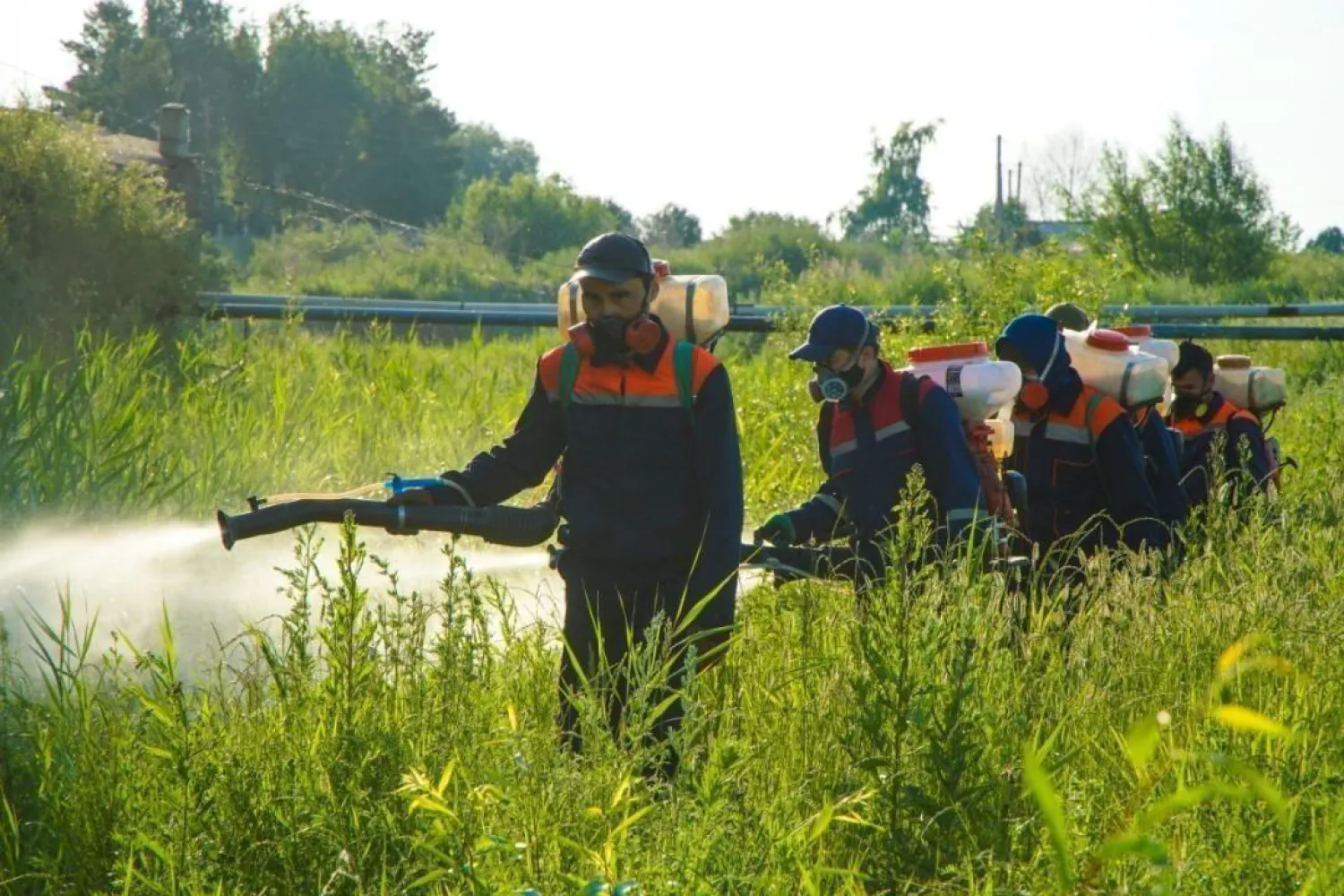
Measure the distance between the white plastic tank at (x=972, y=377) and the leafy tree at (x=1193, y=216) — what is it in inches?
1699

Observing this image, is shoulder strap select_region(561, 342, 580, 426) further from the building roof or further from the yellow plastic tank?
the building roof

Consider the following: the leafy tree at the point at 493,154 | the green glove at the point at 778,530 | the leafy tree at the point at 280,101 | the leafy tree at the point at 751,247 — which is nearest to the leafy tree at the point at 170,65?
the leafy tree at the point at 280,101

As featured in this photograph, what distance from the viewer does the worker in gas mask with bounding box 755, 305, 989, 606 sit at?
621 cm

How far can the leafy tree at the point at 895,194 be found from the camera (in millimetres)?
91750

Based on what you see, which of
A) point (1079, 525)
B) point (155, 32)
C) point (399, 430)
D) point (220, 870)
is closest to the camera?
point (220, 870)

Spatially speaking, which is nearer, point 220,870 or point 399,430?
point 220,870

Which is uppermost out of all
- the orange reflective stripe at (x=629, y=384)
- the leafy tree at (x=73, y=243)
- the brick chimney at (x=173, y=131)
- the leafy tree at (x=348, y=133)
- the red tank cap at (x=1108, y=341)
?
the leafy tree at (x=348, y=133)

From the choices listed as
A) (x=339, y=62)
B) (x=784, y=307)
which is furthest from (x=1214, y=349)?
(x=339, y=62)

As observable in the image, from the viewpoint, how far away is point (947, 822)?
385 cm

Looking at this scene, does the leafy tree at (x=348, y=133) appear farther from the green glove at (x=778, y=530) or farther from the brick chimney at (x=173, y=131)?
the green glove at (x=778, y=530)

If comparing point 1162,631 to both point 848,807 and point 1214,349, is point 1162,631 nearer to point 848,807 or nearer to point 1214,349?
point 848,807

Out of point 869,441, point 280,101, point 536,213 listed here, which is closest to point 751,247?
point 536,213

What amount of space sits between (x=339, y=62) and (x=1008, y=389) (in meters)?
96.6

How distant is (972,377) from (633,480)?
6.47 feet
